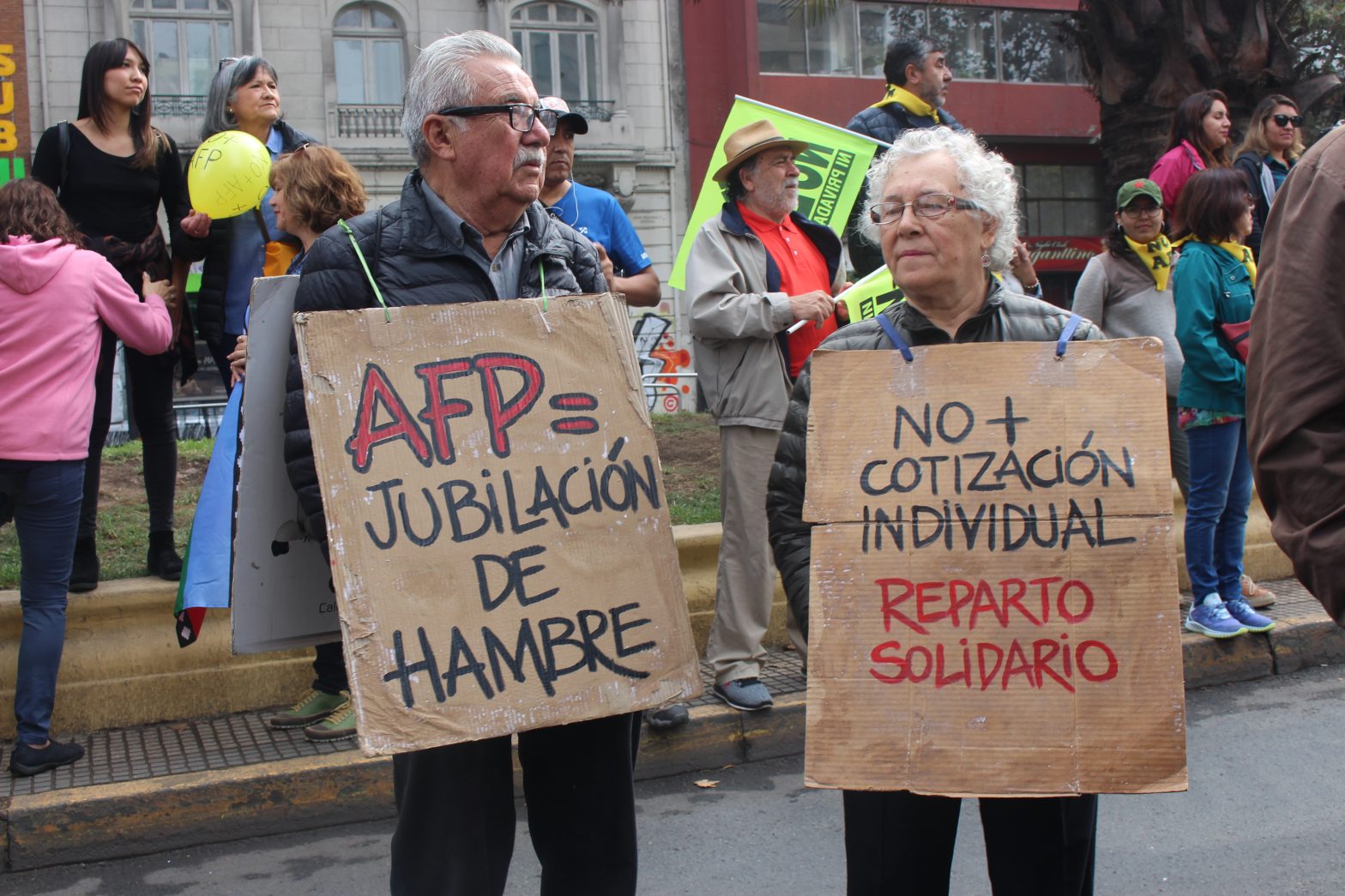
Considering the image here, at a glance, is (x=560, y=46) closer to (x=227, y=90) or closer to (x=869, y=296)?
(x=227, y=90)

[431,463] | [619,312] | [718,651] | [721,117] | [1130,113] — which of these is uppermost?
[721,117]

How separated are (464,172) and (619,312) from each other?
0.44 metres

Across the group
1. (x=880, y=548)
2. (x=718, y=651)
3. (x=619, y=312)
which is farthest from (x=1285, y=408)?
(x=718, y=651)

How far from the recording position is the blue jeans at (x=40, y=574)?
4289 mm

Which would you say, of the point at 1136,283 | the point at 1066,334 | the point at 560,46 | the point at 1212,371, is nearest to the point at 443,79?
the point at 1066,334

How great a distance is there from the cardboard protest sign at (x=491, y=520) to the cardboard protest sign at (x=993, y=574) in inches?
13.9

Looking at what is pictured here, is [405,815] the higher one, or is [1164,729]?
[1164,729]

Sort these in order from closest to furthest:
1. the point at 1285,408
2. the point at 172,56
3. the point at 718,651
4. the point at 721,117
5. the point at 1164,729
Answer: the point at 1285,408, the point at 1164,729, the point at 718,651, the point at 172,56, the point at 721,117

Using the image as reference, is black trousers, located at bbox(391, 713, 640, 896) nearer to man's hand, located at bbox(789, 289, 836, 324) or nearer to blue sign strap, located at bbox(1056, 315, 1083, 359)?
blue sign strap, located at bbox(1056, 315, 1083, 359)

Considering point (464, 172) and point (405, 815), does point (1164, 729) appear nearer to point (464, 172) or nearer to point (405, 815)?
point (405, 815)

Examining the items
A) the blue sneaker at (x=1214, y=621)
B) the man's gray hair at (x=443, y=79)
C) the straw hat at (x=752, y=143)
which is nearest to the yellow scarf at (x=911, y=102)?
the straw hat at (x=752, y=143)

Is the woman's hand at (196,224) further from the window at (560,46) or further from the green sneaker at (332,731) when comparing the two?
the window at (560,46)

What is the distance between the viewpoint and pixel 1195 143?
7090mm

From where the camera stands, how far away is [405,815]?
8.13ft
